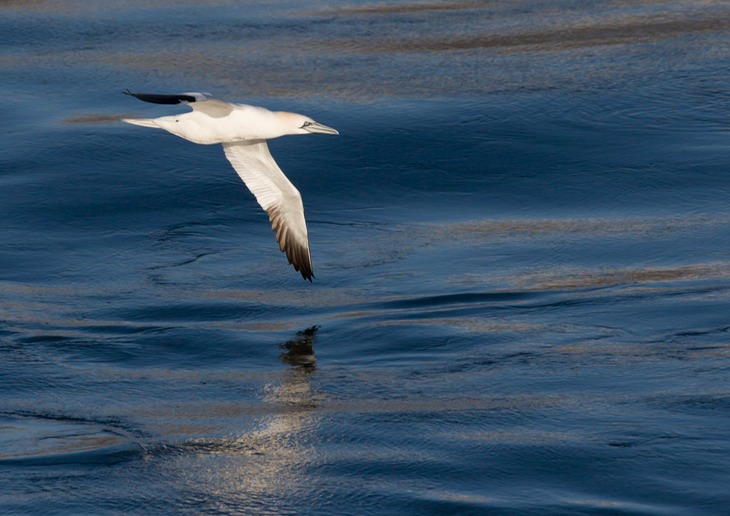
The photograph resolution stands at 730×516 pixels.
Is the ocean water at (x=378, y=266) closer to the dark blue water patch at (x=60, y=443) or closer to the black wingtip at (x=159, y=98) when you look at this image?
the dark blue water patch at (x=60, y=443)

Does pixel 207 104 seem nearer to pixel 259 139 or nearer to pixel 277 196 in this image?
pixel 259 139

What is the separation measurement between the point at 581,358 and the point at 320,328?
5.37 ft

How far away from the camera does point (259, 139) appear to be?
358 inches

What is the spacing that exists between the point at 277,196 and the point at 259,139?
1.69 ft

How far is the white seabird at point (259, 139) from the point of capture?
27.9ft

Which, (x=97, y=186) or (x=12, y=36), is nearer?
(x=97, y=186)

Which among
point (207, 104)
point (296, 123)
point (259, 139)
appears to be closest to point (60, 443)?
point (207, 104)

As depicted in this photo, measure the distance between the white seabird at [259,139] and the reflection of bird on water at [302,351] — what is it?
890 mm

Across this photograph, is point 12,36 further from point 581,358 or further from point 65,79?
point 581,358

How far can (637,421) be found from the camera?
7.00 m

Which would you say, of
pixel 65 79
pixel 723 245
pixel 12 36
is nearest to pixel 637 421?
pixel 723 245

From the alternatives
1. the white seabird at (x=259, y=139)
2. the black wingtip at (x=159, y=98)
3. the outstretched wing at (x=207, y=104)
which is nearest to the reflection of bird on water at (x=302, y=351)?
the white seabird at (x=259, y=139)

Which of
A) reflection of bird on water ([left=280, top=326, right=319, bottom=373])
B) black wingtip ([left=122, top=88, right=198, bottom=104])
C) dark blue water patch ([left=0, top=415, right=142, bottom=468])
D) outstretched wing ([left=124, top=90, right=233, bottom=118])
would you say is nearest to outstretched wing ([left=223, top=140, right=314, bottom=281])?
outstretched wing ([left=124, top=90, right=233, bottom=118])

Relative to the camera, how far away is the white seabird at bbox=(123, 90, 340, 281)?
27.9 feet
